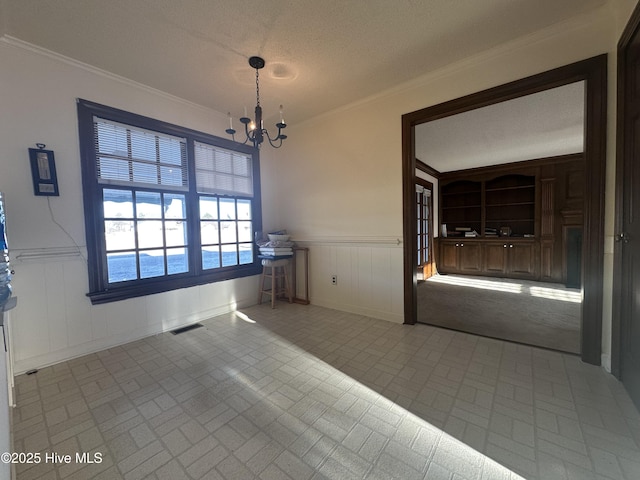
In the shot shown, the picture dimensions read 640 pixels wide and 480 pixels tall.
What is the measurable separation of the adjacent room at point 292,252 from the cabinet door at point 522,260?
165cm

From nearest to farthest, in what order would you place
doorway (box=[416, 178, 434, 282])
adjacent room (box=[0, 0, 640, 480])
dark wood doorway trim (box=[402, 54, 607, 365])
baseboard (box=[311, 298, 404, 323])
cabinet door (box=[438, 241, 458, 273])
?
adjacent room (box=[0, 0, 640, 480])
dark wood doorway trim (box=[402, 54, 607, 365])
baseboard (box=[311, 298, 404, 323])
doorway (box=[416, 178, 434, 282])
cabinet door (box=[438, 241, 458, 273])

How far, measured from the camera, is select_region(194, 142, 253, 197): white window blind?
11.2ft

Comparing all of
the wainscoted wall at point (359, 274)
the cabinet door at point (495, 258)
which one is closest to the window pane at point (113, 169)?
the wainscoted wall at point (359, 274)

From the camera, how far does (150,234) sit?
9.71 feet

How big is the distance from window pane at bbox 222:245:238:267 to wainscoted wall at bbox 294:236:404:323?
1048 mm

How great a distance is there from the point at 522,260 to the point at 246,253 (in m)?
5.86

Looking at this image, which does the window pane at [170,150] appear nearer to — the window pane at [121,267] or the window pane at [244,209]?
the window pane at [244,209]

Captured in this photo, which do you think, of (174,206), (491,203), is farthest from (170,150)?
(491,203)

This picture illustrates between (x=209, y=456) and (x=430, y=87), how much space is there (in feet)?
12.1

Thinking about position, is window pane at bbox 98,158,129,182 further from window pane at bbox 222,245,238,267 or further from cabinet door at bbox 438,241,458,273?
cabinet door at bbox 438,241,458,273

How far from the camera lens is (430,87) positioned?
2824 mm

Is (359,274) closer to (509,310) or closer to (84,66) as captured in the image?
(509,310)

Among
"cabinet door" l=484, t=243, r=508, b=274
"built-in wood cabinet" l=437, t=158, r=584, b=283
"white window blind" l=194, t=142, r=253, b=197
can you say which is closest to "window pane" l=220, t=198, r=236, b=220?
"white window blind" l=194, t=142, r=253, b=197

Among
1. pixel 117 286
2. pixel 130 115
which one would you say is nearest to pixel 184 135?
pixel 130 115
